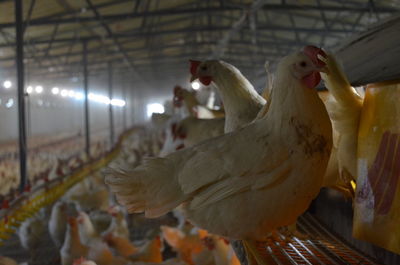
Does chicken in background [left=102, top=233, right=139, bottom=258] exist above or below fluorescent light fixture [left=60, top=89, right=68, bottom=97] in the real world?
below

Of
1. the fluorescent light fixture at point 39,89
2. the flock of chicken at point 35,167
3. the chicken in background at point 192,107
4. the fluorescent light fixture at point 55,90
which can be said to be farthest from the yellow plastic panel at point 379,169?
the fluorescent light fixture at point 55,90

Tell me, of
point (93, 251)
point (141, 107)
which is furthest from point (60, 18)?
point (141, 107)

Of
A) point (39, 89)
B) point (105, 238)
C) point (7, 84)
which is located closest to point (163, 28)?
point (39, 89)

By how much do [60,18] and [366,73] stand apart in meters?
6.14

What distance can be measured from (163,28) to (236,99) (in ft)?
29.0

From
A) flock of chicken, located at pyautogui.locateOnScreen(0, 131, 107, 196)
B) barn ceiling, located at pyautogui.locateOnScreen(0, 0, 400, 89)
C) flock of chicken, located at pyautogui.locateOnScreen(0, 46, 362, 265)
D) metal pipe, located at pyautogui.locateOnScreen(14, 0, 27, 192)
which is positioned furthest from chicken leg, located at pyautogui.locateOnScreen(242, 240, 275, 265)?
metal pipe, located at pyautogui.locateOnScreen(14, 0, 27, 192)

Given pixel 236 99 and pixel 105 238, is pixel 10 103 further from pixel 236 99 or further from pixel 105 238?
pixel 236 99

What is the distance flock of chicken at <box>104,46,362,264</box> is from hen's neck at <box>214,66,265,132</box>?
31cm

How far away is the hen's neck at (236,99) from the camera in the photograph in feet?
5.39

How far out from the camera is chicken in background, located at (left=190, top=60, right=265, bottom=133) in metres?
1.65

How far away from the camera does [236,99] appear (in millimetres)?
1717

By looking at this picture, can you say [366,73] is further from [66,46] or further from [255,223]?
[66,46]

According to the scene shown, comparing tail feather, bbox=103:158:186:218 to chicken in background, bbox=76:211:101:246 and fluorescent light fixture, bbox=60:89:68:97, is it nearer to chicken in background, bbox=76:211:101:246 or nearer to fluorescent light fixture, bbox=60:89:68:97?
chicken in background, bbox=76:211:101:246

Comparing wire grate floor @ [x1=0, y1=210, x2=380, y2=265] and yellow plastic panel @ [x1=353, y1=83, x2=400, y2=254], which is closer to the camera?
yellow plastic panel @ [x1=353, y1=83, x2=400, y2=254]
